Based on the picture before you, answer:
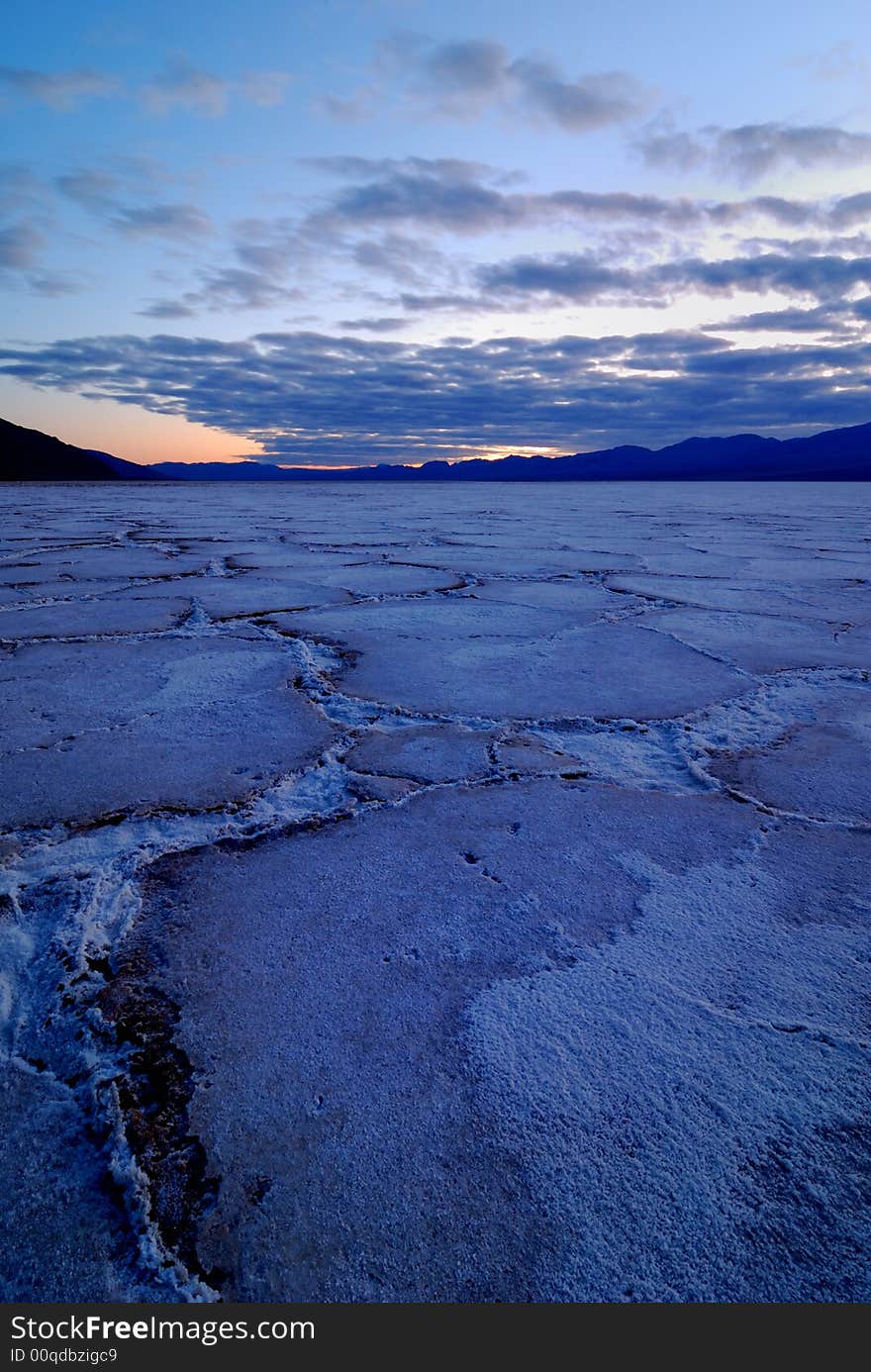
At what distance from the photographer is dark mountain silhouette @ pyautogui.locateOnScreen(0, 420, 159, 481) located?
165 feet

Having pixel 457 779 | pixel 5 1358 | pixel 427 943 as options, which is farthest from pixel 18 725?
pixel 5 1358

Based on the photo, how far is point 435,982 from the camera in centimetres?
90

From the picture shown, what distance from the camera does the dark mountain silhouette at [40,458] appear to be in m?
50.2

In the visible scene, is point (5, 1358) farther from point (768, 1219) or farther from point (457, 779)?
point (457, 779)

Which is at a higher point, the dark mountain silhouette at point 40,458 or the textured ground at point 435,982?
the dark mountain silhouette at point 40,458

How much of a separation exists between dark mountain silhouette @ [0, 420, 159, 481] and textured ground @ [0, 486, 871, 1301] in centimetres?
5690

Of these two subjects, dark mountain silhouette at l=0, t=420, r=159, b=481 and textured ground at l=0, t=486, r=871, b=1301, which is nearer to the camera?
textured ground at l=0, t=486, r=871, b=1301

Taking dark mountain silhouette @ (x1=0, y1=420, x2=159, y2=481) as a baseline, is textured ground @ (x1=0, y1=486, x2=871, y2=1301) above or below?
below

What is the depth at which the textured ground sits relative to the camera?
0.61 m

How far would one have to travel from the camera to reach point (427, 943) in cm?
97

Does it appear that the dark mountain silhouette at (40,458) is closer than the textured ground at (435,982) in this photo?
No

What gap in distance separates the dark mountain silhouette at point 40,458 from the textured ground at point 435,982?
2240 inches

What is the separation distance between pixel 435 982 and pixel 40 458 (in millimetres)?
63317

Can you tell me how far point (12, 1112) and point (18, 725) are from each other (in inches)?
46.2
